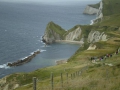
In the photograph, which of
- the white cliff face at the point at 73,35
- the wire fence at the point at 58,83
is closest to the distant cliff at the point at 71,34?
the white cliff face at the point at 73,35

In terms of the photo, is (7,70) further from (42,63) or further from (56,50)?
(56,50)

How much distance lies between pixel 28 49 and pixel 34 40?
29112 mm

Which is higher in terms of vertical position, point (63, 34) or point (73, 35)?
point (63, 34)

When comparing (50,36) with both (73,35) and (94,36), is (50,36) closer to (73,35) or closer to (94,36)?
(73,35)

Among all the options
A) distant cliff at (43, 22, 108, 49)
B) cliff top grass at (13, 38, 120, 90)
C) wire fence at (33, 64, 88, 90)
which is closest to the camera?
cliff top grass at (13, 38, 120, 90)

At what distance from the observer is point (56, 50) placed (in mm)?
154625

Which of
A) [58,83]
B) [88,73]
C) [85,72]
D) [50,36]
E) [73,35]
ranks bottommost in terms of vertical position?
[85,72]

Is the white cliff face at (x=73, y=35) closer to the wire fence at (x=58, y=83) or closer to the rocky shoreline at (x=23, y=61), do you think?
the rocky shoreline at (x=23, y=61)

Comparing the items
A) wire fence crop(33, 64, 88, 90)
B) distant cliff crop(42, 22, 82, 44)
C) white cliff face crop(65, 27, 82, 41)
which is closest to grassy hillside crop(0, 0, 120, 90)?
wire fence crop(33, 64, 88, 90)

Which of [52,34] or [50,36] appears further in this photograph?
[52,34]

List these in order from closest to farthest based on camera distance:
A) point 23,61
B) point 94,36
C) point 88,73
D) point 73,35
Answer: point 88,73 → point 23,61 → point 94,36 → point 73,35

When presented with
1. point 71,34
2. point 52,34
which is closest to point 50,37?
point 52,34

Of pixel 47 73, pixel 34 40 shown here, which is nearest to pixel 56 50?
pixel 34 40

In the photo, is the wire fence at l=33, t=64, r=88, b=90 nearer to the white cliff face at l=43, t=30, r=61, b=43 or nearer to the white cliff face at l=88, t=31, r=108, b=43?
the white cliff face at l=88, t=31, r=108, b=43
